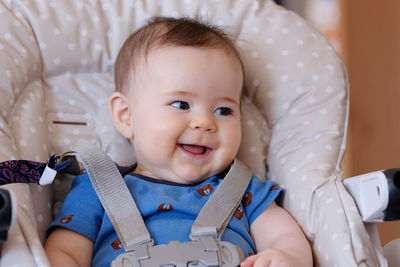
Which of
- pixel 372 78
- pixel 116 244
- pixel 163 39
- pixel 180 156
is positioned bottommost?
pixel 372 78

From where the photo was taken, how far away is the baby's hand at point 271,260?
2.81 feet

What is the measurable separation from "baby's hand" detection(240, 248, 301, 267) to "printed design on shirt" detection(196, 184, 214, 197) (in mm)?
206

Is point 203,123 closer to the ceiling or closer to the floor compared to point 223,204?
closer to the ceiling

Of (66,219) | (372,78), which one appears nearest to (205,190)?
(66,219)

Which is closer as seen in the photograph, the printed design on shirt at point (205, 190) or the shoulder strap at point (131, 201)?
the shoulder strap at point (131, 201)

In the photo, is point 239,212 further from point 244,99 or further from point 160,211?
point 244,99

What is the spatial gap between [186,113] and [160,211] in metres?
0.19

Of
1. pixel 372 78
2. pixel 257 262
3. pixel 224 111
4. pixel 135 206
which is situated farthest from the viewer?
pixel 372 78

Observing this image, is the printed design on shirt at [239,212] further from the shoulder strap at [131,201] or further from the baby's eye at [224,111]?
the baby's eye at [224,111]

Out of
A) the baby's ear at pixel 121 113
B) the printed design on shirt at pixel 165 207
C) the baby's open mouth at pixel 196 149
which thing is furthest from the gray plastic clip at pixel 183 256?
the baby's ear at pixel 121 113

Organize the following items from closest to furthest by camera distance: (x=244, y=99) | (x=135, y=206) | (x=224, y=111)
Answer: (x=135, y=206), (x=224, y=111), (x=244, y=99)

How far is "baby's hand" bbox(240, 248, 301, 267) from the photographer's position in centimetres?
86

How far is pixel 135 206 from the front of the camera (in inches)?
38.2

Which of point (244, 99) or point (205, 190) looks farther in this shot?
point (244, 99)
